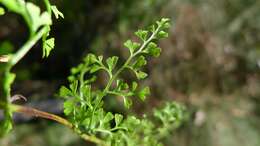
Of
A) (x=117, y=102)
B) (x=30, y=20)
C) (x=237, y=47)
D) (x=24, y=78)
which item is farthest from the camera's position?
(x=24, y=78)

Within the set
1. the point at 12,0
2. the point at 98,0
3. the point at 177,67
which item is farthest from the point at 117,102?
the point at 12,0

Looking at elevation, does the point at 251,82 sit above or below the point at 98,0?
below

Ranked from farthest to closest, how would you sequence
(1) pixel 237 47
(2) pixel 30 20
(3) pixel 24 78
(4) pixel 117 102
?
(3) pixel 24 78, (1) pixel 237 47, (4) pixel 117 102, (2) pixel 30 20

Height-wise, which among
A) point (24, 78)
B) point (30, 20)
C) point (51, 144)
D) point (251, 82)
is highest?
point (24, 78)

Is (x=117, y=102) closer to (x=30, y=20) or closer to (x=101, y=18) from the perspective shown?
(x=101, y=18)

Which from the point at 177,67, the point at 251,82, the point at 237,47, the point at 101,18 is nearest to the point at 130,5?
the point at 101,18

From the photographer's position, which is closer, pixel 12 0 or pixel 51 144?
pixel 12 0
